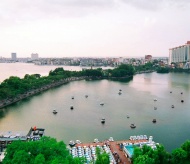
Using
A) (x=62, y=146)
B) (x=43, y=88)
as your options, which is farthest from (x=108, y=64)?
(x=62, y=146)

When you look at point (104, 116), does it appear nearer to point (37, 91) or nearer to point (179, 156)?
point (179, 156)

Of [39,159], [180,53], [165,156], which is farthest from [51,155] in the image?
[180,53]

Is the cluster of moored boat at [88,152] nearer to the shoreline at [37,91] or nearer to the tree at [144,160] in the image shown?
the tree at [144,160]

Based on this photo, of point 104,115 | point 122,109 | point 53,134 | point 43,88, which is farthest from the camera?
point 43,88

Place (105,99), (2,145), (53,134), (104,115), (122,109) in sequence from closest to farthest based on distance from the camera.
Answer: (2,145), (53,134), (104,115), (122,109), (105,99)

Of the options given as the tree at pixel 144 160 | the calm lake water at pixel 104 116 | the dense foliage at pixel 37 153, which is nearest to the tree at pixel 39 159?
the dense foliage at pixel 37 153

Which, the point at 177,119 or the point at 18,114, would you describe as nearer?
the point at 177,119

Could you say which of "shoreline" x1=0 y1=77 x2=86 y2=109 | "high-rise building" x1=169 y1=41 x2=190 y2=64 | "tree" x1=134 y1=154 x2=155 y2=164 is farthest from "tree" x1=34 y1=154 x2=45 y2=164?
"high-rise building" x1=169 y1=41 x2=190 y2=64

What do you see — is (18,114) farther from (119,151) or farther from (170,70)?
(170,70)

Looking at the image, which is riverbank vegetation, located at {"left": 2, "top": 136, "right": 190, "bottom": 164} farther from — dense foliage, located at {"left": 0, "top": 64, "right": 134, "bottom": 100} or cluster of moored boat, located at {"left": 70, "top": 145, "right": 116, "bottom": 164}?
dense foliage, located at {"left": 0, "top": 64, "right": 134, "bottom": 100}
